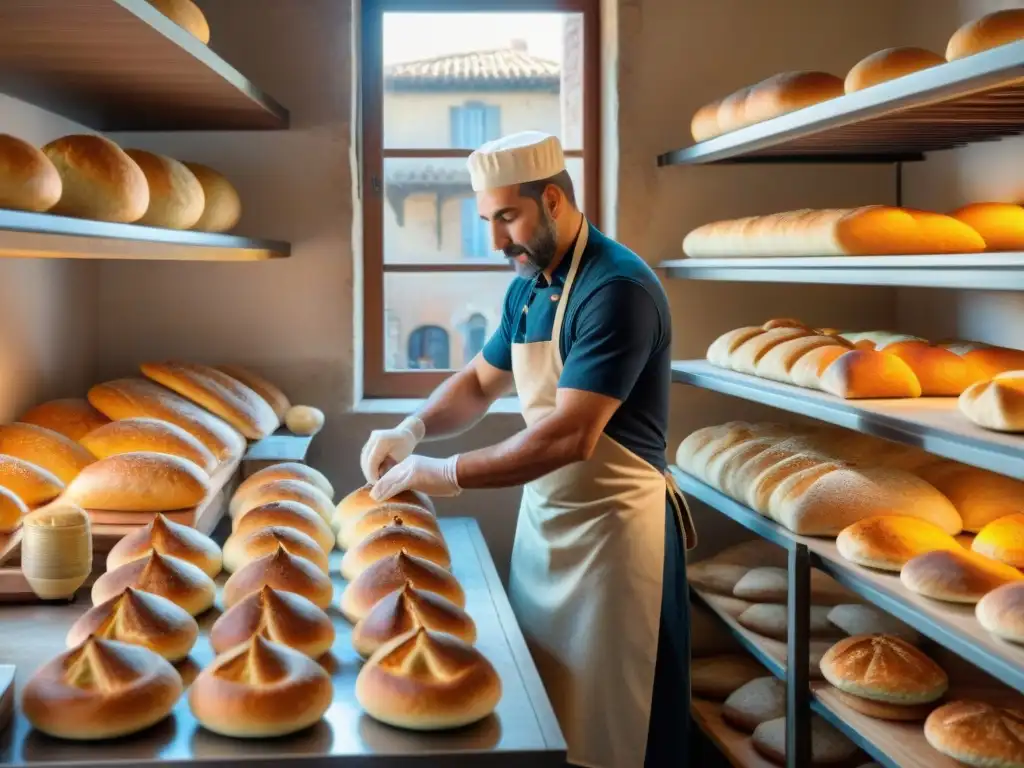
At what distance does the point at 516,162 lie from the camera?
238cm

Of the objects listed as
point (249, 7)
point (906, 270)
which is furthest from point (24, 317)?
point (906, 270)

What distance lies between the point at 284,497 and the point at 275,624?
80cm

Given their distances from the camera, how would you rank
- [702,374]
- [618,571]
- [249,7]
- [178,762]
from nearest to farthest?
[178,762]
[618,571]
[702,374]
[249,7]

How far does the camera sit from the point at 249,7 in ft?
10.9

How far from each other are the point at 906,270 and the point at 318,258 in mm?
1814

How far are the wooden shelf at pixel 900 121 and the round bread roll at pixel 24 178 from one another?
144 cm

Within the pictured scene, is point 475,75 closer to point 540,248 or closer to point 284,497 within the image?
point 540,248

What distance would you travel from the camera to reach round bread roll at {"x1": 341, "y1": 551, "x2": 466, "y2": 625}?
189 cm

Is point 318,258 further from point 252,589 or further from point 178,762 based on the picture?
point 178,762

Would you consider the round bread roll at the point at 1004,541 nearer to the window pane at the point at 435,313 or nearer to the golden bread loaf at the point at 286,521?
the golden bread loaf at the point at 286,521

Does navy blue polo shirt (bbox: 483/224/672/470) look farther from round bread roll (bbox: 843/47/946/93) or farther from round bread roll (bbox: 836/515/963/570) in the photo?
round bread roll (bbox: 843/47/946/93)

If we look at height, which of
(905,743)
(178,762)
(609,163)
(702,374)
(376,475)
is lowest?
(905,743)

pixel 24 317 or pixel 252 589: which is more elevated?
pixel 24 317

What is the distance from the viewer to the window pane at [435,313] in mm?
3707
